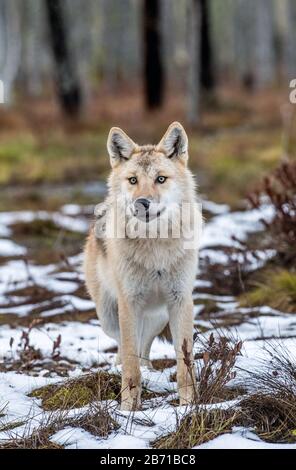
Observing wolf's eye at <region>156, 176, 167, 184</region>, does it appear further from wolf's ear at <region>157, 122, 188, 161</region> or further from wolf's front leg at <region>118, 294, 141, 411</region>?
wolf's front leg at <region>118, 294, 141, 411</region>

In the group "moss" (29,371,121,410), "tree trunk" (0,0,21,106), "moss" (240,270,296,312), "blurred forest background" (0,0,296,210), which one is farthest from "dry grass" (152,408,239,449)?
"tree trunk" (0,0,21,106)

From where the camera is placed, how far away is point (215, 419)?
4.13m

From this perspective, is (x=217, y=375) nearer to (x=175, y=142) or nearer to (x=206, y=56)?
(x=175, y=142)

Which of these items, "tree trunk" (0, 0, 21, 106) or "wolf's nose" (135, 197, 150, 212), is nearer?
"wolf's nose" (135, 197, 150, 212)

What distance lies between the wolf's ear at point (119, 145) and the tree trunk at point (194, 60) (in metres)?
12.9

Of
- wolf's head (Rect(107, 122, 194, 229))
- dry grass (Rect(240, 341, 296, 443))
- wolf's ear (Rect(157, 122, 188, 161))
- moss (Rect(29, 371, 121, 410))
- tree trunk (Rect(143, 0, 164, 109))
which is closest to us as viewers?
dry grass (Rect(240, 341, 296, 443))

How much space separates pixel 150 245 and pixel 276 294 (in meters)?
2.60

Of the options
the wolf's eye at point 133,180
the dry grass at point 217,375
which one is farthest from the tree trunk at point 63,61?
the dry grass at point 217,375

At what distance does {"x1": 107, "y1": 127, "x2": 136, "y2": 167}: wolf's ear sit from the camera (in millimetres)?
5141

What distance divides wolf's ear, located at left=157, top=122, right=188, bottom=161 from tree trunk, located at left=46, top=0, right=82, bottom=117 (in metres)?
14.8

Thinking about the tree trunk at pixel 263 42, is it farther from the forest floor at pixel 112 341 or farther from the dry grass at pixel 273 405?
the dry grass at pixel 273 405
